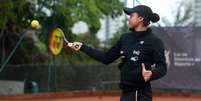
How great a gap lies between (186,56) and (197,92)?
45.7 inches

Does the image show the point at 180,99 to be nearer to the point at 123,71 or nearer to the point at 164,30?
the point at 164,30

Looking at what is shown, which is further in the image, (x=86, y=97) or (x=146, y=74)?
(x=86, y=97)

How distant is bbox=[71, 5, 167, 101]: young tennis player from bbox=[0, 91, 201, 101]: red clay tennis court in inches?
484

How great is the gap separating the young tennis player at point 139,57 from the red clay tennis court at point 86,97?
484 inches

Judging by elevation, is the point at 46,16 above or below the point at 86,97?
above

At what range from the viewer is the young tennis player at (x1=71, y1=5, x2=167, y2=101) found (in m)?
5.07

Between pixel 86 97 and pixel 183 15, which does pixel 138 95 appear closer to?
pixel 86 97

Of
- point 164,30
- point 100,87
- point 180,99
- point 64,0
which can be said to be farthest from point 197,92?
point 64,0

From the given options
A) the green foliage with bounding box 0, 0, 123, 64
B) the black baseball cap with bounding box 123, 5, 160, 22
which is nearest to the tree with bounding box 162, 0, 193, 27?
the green foliage with bounding box 0, 0, 123, 64

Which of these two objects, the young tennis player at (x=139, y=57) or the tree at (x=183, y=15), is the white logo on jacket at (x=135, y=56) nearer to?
the young tennis player at (x=139, y=57)

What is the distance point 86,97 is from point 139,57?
45.2 ft

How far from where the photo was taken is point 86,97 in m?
18.8

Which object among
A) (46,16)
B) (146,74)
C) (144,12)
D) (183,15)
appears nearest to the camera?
(146,74)

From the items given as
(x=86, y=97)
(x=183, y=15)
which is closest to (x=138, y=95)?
(x=86, y=97)
